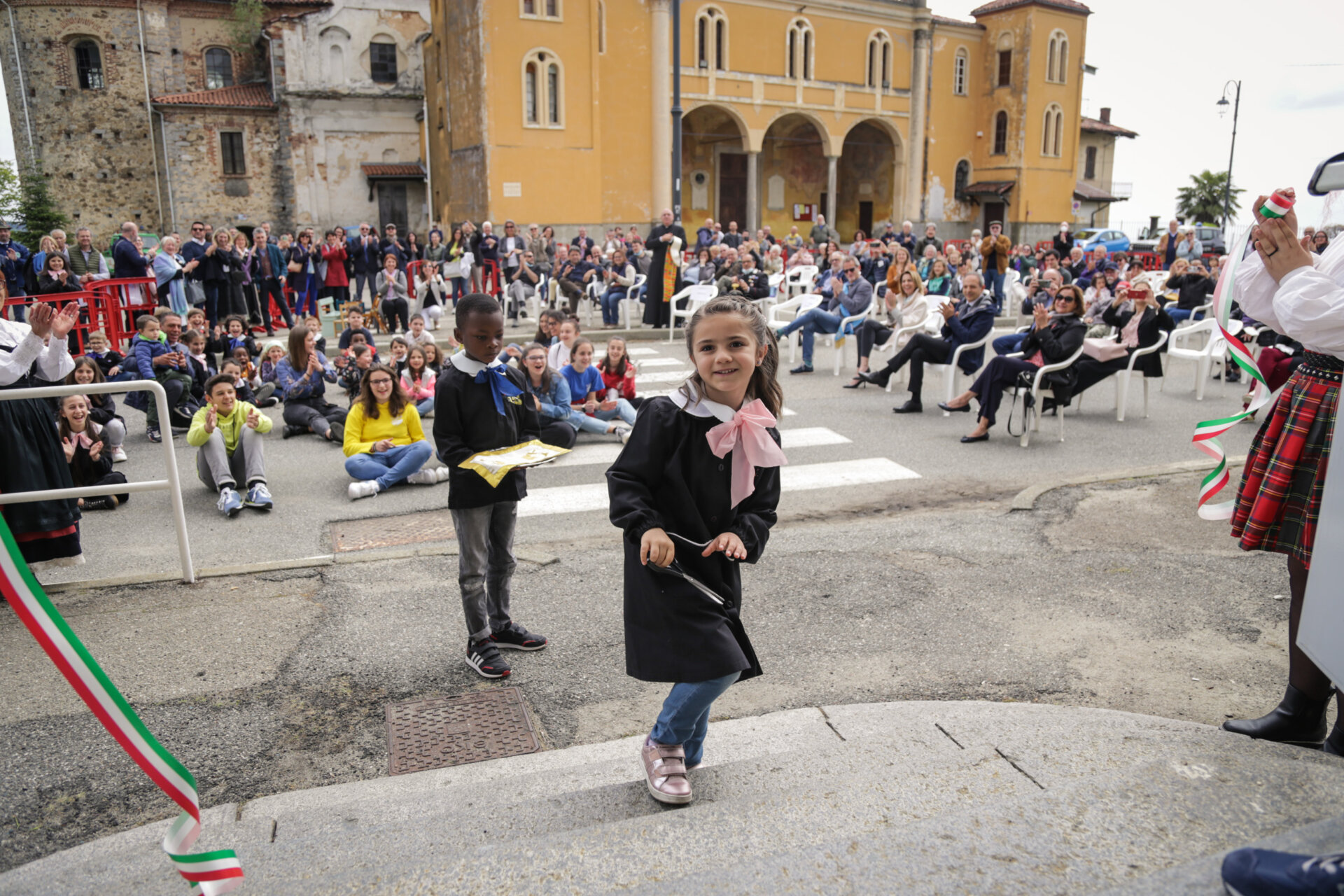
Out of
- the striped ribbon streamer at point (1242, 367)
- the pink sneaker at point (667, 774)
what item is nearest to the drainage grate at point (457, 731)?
the pink sneaker at point (667, 774)

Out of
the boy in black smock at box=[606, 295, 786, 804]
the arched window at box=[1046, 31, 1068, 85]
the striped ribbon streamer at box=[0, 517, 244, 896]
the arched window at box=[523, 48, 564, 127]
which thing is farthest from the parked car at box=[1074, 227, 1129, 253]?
the striped ribbon streamer at box=[0, 517, 244, 896]

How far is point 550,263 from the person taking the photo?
66.4 ft

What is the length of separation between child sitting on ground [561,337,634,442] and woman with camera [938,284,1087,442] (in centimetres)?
353

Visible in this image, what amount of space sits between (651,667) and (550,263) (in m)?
18.2

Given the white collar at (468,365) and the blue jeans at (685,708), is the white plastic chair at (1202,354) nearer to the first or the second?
the white collar at (468,365)

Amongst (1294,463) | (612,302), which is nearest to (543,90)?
(612,302)

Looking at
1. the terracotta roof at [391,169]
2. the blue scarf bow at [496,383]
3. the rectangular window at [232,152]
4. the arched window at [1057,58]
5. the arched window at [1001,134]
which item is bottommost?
the blue scarf bow at [496,383]

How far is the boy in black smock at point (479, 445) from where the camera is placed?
427cm

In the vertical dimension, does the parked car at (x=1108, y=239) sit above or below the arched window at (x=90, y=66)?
below

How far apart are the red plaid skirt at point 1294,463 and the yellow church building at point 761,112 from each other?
96.7 ft

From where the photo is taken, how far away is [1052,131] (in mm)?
43406

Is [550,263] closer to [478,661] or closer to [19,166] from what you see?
[478,661]

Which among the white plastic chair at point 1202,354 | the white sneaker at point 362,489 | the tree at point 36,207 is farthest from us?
the tree at point 36,207

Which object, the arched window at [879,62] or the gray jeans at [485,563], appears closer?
the gray jeans at [485,563]
